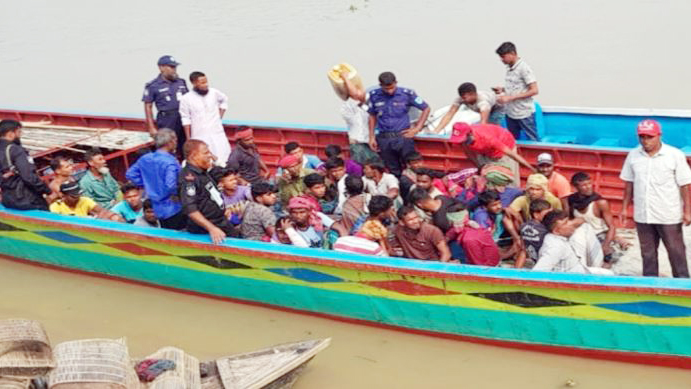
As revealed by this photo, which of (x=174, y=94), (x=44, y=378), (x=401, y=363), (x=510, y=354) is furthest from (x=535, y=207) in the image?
(x=174, y=94)

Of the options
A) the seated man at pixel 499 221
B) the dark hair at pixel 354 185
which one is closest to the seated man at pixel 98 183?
the dark hair at pixel 354 185

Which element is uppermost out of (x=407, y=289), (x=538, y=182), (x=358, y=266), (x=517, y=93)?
(x=517, y=93)

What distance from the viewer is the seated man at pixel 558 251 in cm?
546

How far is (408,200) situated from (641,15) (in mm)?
10174

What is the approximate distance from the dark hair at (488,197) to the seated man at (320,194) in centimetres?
122

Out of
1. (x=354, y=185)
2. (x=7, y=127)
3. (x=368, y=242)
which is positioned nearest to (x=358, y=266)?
(x=368, y=242)

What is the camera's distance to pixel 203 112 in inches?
313

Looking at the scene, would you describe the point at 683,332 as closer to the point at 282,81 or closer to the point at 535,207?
the point at 535,207

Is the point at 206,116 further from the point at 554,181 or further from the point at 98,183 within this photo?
the point at 554,181

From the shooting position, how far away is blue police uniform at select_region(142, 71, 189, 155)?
26.8 feet

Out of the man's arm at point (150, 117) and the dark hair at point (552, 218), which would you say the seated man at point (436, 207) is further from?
the man's arm at point (150, 117)

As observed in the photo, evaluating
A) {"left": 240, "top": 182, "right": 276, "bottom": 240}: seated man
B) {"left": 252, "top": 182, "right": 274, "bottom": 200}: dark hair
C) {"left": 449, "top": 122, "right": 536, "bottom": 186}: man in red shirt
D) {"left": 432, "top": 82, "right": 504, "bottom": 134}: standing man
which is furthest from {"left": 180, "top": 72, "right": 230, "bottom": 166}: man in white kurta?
{"left": 449, "top": 122, "right": 536, "bottom": 186}: man in red shirt

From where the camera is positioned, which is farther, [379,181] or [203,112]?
[203,112]

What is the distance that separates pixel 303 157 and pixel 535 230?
2.46m
